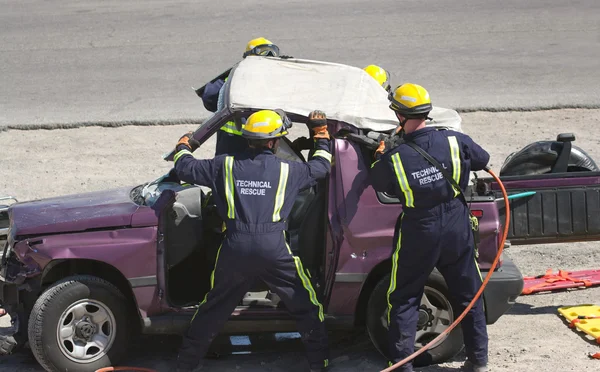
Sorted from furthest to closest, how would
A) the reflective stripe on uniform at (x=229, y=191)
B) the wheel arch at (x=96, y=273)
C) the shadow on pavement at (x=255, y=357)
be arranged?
the shadow on pavement at (x=255, y=357) → the wheel arch at (x=96, y=273) → the reflective stripe on uniform at (x=229, y=191)

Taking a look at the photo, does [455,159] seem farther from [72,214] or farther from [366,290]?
[72,214]

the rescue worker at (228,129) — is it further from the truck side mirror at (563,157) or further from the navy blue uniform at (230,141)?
the truck side mirror at (563,157)

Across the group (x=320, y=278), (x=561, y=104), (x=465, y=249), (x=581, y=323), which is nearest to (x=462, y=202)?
(x=465, y=249)

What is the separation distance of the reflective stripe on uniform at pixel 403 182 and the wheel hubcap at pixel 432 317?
2.45 feet

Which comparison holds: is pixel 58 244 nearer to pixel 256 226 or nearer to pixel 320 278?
pixel 256 226

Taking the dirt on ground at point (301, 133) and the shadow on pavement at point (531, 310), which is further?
the shadow on pavement at point (531, 310)

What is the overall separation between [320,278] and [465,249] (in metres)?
1.04

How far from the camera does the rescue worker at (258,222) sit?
612 centimetres

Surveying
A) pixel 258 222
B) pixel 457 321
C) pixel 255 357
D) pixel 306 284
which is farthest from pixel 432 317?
pixel 258 222

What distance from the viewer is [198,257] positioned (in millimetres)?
6734

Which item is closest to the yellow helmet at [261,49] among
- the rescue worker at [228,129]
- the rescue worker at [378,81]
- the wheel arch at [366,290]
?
the rescue worker at [228,129]

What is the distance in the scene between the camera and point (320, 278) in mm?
6504

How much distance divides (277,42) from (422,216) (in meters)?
9.38

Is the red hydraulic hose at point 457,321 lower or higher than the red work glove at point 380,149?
lower
